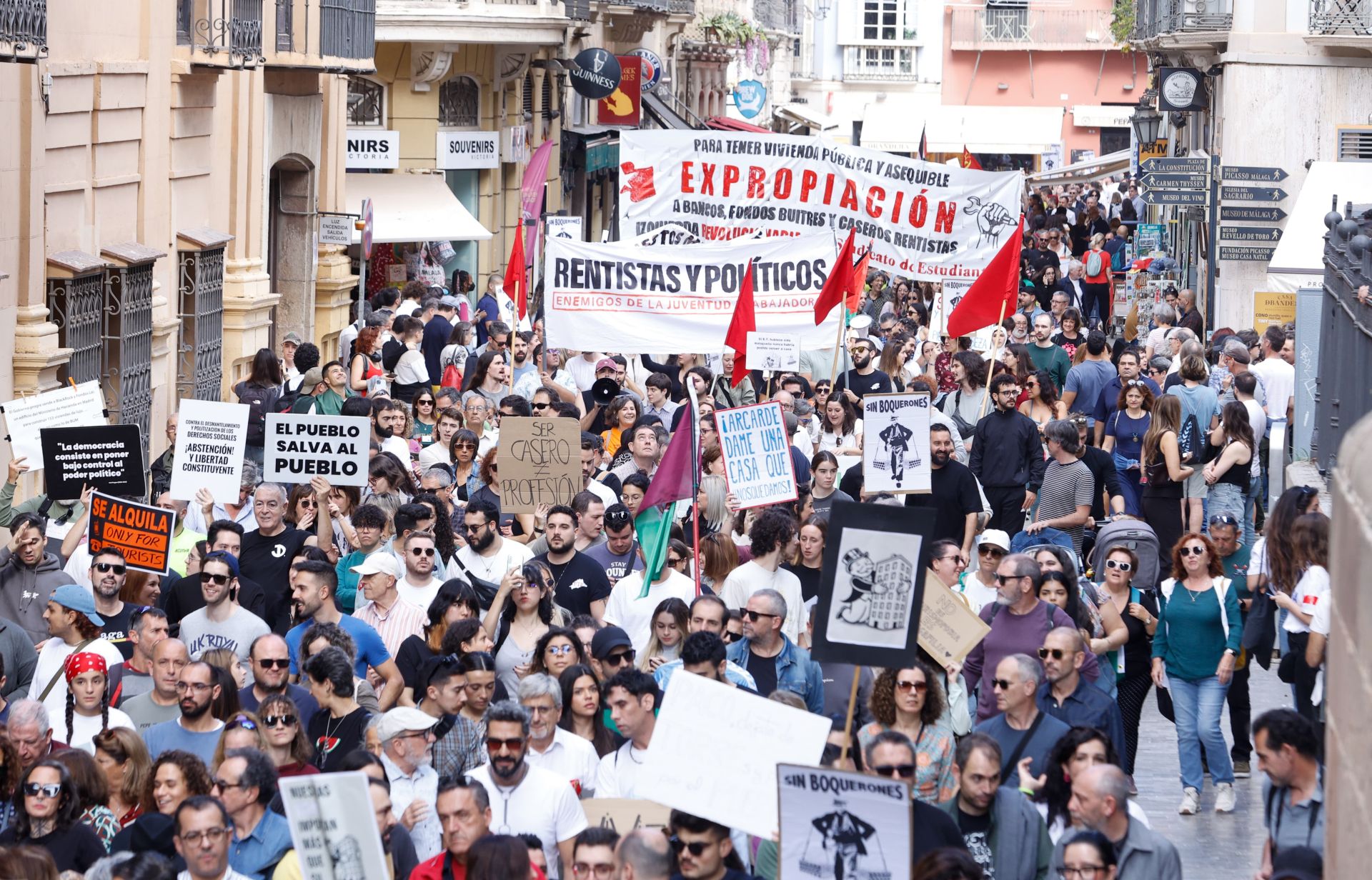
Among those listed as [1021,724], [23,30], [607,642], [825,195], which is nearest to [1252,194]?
[825,195]

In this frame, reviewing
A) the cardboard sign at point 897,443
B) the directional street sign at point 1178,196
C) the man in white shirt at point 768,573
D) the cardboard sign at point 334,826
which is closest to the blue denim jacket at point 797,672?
the man in white shirt at point 768,573

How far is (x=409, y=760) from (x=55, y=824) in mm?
1303

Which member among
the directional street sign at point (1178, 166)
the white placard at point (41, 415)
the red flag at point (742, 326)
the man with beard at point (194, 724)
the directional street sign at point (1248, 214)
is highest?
the directional street sign at point (1178, 166)

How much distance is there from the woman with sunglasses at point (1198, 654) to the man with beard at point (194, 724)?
4.59 m

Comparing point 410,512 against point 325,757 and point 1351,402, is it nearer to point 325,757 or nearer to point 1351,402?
point 325,757

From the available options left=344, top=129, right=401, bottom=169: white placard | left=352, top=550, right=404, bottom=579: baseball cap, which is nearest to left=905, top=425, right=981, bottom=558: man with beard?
left=352, top=550, right=404, bottom=579: baseball cap

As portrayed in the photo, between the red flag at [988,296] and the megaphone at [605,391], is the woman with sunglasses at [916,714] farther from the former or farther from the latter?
the red flag at [988,296]

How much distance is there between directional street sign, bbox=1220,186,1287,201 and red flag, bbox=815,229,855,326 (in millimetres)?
11912

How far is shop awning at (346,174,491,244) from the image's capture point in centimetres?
2912

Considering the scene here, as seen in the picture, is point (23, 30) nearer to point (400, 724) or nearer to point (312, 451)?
point (312, 451)

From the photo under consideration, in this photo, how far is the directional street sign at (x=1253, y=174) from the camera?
26969mm

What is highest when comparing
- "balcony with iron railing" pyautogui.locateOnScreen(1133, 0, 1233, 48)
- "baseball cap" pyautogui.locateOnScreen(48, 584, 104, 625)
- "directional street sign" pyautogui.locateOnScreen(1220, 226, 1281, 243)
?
"balcony with iron railing" pyautogui.locateOnScreen(1133, 0, 1233, 48)

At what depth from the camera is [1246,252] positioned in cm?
2698

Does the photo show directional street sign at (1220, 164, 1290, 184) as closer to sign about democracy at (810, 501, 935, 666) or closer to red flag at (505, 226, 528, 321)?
red flag at (505, 226, 528, 321)
